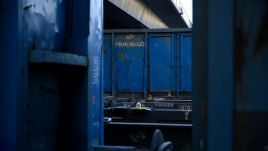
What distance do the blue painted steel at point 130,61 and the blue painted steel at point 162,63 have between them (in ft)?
0.96

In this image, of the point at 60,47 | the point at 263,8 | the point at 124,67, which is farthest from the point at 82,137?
the point at 124,67

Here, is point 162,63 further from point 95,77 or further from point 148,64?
point 95,77

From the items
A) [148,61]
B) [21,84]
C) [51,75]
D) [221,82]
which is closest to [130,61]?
[148,61]

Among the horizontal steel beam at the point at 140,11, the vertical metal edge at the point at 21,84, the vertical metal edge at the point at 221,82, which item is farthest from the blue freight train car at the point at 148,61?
the vertical metal edge at the point at 221,82

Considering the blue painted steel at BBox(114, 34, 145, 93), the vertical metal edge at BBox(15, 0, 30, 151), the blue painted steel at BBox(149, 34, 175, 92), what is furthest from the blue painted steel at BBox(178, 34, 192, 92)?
the vertical metal edge at BBox(15, 0, 30, 151)

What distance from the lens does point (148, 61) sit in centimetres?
1315

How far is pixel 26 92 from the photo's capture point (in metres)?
2.55

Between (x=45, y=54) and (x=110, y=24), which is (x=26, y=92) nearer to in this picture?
(x=45, y=54)

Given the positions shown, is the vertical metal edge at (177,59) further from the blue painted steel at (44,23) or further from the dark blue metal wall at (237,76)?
the dark blue metal wall at (237,76)

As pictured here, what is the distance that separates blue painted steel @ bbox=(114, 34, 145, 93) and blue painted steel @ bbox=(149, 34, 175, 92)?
0.96 ft

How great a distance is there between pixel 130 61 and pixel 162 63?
3.06ft

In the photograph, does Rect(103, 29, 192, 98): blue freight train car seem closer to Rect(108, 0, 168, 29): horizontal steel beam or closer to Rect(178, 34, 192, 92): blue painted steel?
Rect(178, 34, 192, 92): blue painted steel

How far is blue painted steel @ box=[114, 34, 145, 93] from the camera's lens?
13070 mm

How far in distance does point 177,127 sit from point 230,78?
5.52m
